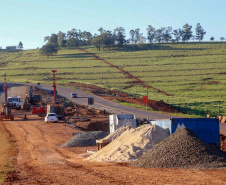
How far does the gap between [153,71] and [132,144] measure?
297 feet

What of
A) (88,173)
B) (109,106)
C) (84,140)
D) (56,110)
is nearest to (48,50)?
(109,106)

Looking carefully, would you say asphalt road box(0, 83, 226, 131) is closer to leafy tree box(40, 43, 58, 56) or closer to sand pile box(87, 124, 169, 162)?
sand pile box(87, 124, 169, 162)

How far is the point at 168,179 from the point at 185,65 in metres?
103

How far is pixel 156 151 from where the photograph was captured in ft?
57.4

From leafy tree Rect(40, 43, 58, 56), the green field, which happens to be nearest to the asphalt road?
the green field

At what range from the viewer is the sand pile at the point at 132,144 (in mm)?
19391

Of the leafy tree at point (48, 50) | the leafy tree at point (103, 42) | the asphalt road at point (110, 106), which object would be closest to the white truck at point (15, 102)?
the asphalt road at point (110, 106)

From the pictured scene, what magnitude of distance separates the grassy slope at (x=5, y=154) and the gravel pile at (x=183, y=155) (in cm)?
618

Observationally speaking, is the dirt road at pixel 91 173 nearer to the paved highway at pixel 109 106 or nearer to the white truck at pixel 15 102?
the paved highway at pixel 109 106

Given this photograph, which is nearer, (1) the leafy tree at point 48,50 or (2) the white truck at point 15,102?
(2) the white truck at point 15,102

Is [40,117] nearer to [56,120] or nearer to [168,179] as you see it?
[56,120]

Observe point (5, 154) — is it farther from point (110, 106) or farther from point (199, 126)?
point (110, 106)

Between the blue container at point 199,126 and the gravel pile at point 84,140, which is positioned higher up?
the blue container at point 199,126

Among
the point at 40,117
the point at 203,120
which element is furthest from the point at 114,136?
the point at 40,117
